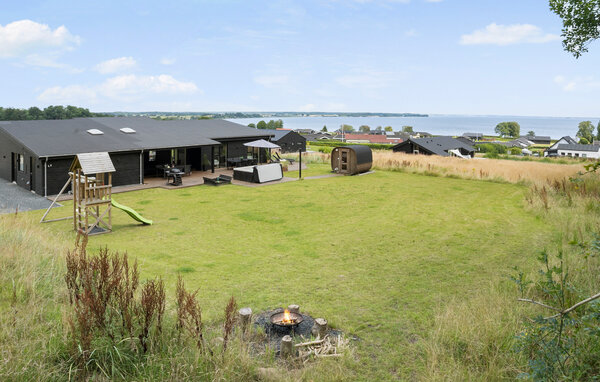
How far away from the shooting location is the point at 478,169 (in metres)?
26.1

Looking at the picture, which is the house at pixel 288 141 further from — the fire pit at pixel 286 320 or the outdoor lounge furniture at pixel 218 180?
the fire pit at pixel 286 320

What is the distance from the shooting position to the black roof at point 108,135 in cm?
1838

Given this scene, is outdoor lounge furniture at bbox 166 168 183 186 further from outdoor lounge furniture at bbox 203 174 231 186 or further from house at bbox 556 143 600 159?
house at bbox 556 143 600 159

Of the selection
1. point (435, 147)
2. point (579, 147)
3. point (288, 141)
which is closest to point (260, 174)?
point (288, 141)

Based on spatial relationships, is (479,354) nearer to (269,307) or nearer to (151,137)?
(269,307)

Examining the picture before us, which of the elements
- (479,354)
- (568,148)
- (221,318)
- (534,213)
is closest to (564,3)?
(534,213)

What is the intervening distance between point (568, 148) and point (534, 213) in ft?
268

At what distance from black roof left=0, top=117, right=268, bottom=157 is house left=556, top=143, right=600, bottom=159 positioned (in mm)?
73479

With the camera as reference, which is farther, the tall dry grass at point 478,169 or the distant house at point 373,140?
the distant house at point 373,140

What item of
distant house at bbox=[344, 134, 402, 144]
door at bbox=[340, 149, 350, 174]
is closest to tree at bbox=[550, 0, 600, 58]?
door at bbox=[340, 149, 350, 174]

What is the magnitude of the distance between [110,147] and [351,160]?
1330 cm

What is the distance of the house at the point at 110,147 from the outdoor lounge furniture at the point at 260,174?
291cm

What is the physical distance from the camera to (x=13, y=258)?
22.7 ft

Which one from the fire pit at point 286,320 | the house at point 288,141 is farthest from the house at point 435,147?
the fire pit at point 286,320
